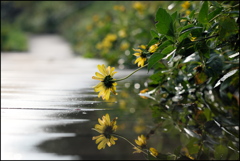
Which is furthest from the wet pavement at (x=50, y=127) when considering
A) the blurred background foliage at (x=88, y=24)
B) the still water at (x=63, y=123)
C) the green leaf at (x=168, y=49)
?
the blurred background foliage at (x=88, y=24)

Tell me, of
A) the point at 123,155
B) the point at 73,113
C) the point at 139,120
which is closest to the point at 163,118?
the point at 139,120

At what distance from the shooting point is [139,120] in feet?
3.05

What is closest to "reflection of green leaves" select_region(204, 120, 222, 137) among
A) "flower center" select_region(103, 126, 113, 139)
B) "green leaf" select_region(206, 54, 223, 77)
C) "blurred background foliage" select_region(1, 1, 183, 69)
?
"green leaf" select_region(206, 54, 223, 77)

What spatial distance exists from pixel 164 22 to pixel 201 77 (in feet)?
1.30

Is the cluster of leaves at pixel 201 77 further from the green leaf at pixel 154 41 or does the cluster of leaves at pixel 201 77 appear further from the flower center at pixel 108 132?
the flower center at pixel 108 132

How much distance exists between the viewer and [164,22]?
2.40 feet

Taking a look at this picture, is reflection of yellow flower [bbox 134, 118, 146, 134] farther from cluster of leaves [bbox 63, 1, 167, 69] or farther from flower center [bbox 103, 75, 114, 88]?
cluster of leaves [bbox 63, 1, 167, 69]

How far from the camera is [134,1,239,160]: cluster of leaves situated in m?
0.73

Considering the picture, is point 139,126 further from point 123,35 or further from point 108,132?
point 123,35

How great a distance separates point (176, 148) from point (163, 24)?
252 mm

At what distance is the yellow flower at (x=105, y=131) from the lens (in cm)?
66

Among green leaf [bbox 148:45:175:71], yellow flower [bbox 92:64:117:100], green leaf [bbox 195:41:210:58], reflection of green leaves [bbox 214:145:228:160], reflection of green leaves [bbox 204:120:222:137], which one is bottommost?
reflection of green leaves [bbox 214:145:228:160]

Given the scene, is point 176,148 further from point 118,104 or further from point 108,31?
point 108,31

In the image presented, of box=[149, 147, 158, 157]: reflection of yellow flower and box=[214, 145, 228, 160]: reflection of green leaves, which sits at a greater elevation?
box=[149, 147, 158, 157]: reflection of yellow flower
